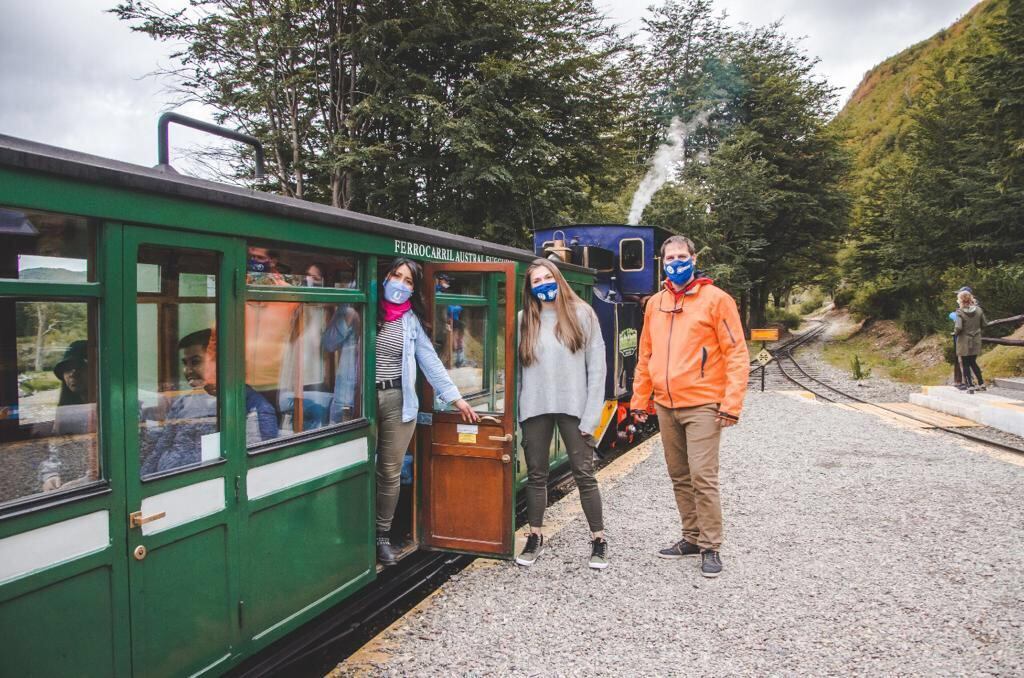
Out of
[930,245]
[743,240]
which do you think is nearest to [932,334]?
[930,245]

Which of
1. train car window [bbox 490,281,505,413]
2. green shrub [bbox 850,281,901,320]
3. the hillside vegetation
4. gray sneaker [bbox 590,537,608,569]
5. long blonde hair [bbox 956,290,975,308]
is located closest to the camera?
gray sneaker [bbox 590,537,608,569]

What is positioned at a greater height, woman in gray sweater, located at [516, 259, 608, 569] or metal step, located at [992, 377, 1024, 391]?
woman in gray sweater, located at [516, 259, 608, 569]

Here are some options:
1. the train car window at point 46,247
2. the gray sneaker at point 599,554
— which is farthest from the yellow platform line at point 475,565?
the train car window at point 46,247

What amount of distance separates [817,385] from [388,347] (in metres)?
15.1

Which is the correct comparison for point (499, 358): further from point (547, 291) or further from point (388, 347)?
point (388, 347)

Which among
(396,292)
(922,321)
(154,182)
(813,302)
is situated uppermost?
(813,302)

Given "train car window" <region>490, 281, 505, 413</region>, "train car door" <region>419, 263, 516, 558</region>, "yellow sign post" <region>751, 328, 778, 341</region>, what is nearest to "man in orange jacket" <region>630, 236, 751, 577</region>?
"train car door" <region>419, 263, 516, 558</region>

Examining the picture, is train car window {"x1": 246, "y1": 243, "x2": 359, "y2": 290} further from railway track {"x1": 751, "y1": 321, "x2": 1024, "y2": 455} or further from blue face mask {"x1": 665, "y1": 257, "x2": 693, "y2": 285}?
railway track {"x1": 751, "y1": 321, "x2": 1024, "y2": 455}

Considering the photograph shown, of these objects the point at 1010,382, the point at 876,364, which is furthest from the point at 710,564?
the point at 876,364

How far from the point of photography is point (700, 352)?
3.92 metres

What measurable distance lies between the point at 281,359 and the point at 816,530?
438 centimetres

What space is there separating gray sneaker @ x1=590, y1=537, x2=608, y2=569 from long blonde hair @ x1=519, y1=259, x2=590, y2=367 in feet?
4.48

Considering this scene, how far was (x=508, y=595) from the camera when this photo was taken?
152 inches

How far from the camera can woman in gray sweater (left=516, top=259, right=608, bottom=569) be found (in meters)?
4.02
